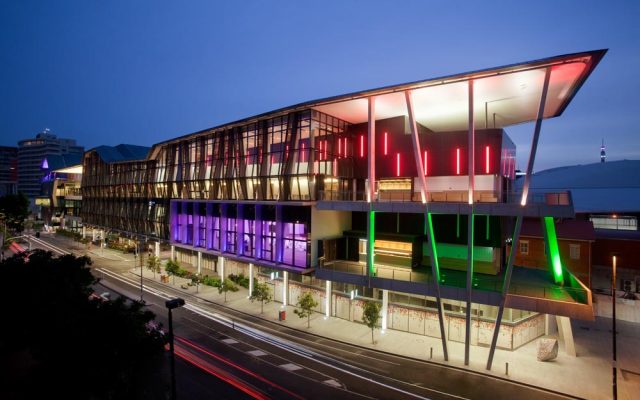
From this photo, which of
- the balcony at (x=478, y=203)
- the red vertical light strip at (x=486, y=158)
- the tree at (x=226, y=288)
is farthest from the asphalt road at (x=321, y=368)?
the red vertical light strip at (x=486, y=158)

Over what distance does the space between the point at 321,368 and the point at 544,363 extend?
15422 millimetres

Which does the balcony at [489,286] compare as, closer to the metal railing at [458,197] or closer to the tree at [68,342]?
the metal railing at [458,197]

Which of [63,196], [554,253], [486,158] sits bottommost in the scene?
[554,253]

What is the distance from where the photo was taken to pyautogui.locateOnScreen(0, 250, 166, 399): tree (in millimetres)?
13523

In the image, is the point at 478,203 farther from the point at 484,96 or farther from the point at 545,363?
the point at 545,363

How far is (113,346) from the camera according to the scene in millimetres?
14367

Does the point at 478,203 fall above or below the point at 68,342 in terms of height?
above

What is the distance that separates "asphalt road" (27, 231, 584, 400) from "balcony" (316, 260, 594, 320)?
483 centimetres

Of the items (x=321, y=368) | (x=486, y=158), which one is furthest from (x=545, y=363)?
(x=486, y=158)

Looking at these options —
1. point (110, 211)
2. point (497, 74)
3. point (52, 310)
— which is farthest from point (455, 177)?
point (110, 211)

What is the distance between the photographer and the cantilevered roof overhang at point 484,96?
22.0 meters

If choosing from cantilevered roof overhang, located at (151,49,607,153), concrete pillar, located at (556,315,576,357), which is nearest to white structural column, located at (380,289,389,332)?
concrete pillar, located at (556,315,576,357)

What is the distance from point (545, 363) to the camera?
24125mm

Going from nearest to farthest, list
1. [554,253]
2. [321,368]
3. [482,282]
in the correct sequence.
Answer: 1. [321,368]
2. [482,282]
3. [554,253]
